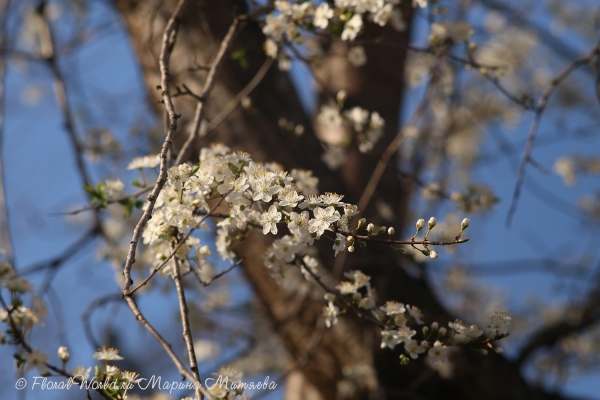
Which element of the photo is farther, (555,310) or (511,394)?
(555,310)

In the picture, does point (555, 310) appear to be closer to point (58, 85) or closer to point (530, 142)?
point (530, 142)

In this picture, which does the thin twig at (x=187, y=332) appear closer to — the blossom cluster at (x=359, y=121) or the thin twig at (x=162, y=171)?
the thin twig at (x=162, y=171)

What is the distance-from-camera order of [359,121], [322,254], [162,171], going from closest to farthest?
[162,171] < [359,121] < [322,254]

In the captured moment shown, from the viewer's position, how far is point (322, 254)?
2.36 m

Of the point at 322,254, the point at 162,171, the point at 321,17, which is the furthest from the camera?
the point at 322,254

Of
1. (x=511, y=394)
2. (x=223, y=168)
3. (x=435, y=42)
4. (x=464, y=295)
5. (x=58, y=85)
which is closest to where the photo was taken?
(x=223, y=168)

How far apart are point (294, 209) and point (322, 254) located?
3.12 feet

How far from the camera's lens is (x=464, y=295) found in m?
4.54

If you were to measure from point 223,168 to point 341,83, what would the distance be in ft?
7.67

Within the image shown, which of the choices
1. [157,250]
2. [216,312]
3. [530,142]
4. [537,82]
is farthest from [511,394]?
[537,82]

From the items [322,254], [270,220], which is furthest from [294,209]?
[322,254]

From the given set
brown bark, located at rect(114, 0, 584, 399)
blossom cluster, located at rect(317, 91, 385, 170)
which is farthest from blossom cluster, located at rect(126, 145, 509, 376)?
brown bark, located at rect(114, 0, 584, 399)

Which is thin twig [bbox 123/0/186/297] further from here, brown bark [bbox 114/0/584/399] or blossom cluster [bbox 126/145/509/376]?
brown bark [bbox 114/0/584/399]

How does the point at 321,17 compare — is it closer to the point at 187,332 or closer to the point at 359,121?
the point at 359,121
